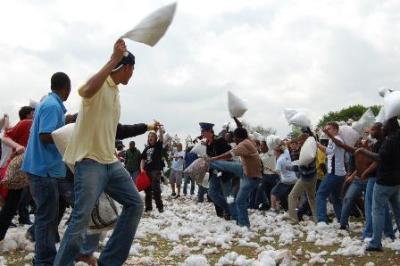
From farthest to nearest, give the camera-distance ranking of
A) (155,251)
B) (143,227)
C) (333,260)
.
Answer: (143,227) → (155,251) → (333,260)

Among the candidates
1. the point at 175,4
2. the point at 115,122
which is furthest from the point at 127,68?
the point at 175,4

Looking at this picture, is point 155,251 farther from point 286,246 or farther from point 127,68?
point 127,68

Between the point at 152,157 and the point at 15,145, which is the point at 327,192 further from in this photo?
the point at 15,145

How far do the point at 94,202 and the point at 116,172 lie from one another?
0.33 m

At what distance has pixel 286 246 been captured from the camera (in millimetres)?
7984

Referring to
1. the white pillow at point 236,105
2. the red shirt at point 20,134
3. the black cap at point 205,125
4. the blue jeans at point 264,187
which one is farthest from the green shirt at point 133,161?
the red shirt at point 20,134

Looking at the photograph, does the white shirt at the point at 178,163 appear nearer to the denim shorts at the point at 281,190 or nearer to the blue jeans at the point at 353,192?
the denim shorts at the point at 281,190

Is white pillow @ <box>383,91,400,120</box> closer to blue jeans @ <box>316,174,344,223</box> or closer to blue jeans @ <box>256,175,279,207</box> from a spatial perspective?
blue jeans @ <box>316,174,344,223</box>

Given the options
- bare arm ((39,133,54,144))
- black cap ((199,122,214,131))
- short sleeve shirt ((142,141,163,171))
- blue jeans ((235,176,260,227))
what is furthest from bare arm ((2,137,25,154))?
short sleeve shirt ((142,141,163,171))

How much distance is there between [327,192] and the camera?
10.1 m

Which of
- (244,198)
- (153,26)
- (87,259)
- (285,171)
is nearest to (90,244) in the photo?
(87,259)

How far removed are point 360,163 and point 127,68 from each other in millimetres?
5357

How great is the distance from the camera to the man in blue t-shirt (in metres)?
5.13

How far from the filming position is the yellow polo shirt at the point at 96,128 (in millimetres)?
4395
